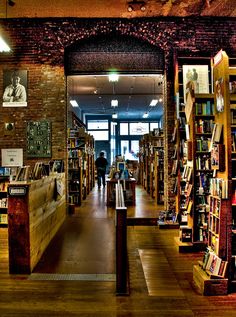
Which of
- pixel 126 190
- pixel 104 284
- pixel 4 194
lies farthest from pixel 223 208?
pixel 126 190

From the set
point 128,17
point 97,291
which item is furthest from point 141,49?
point 97,291

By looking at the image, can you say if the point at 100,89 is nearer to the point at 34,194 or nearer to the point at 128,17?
the point at 128,17

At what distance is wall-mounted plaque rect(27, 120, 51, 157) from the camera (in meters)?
9.56

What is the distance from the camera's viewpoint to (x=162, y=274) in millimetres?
5363

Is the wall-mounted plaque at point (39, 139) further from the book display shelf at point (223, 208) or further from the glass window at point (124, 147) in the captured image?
the glass window at point (124, 147)

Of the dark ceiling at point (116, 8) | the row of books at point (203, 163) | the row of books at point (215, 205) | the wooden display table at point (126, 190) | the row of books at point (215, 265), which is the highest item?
the dark ceiling at point (116, 8)

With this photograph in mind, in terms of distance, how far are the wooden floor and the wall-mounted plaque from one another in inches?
97.0

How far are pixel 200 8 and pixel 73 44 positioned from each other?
10.4ft

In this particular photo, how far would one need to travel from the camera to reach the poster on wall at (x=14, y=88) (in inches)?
375

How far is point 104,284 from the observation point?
4.79m

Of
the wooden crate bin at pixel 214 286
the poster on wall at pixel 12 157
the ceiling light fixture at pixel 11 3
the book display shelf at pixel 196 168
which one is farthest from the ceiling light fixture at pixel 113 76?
the wooden crate bin at pixel 214 286

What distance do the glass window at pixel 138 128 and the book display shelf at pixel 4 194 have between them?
18.5m

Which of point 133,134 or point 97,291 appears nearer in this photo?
point 97,291

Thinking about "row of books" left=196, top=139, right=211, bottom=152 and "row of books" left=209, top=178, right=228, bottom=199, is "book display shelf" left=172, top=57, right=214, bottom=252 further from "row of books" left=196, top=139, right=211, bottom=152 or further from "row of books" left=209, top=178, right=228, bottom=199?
"row of books" left=209, top=178, right=228, bottom=199
